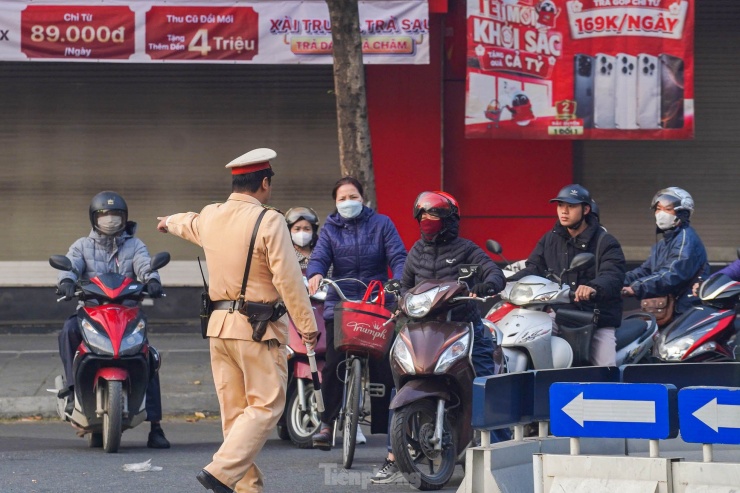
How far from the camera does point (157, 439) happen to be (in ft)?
29.0

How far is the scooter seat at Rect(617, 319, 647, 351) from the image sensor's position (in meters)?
8.81

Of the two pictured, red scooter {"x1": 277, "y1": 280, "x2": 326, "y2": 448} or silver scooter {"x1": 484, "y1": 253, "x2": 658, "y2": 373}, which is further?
red scooter {"x1": 277, "y1": 280, "x2": 326, "y2": 448}

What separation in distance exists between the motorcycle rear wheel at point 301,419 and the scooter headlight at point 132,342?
116cm

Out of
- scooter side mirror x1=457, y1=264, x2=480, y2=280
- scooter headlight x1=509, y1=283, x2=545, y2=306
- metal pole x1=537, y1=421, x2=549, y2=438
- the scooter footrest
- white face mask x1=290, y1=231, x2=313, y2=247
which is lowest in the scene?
the scooter footrest

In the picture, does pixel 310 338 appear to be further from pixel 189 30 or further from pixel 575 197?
pixel 189 30

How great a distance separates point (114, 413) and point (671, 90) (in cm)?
735

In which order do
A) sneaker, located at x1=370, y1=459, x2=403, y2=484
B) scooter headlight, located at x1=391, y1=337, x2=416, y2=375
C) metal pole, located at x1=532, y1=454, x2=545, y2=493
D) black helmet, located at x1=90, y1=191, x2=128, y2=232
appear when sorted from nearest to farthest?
metal pole, located at x1=532, y1=454, x2=545, y2=493, scooter headlight, located at x1=391, y1=337, x2=416, y2=375, sneaker, located at x1=370, y1=459, x2=403, y2=484, black helmet, located at x1=90, y1=191, x2=128, y2=232

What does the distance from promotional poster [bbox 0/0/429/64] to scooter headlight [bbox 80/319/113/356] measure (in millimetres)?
5134

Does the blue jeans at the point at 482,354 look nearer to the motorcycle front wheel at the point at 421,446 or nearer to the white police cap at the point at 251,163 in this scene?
the motorcycle front wheel at the point at 421,446

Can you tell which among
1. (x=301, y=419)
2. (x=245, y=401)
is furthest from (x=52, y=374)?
(x=245, y=401)

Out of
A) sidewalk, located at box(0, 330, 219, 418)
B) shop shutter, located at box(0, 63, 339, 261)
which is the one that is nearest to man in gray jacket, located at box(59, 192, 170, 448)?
sidewalk, located at box(0, 330, 219, 418)

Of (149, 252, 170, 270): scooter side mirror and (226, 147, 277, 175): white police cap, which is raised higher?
(226, 147, 277, 175): white police cap

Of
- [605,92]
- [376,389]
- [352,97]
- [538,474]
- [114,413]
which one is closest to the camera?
[538,474]

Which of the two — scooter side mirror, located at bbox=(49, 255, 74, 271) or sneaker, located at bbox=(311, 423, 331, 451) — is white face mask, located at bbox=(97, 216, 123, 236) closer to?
scooter side mirror, located at bbox=(49, 255, 74, 271)
